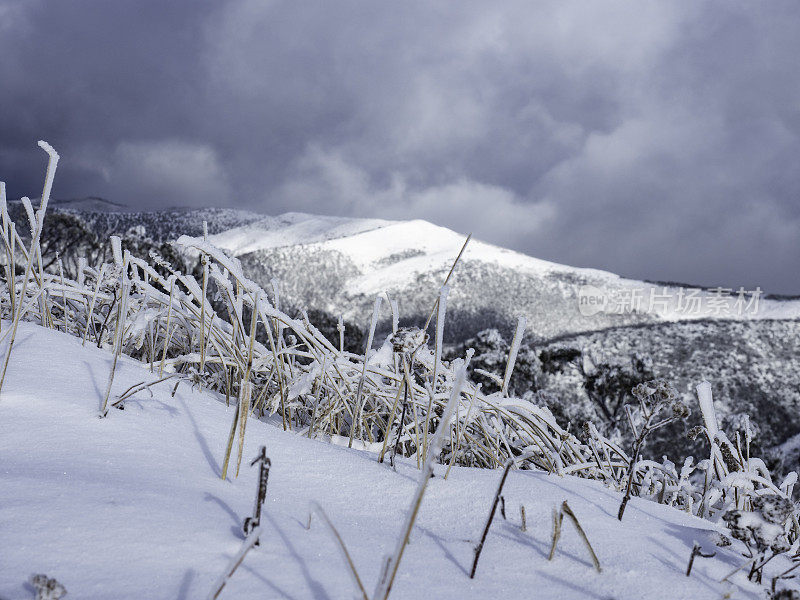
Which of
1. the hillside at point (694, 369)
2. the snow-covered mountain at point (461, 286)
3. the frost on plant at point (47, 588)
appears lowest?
the frost on plant at point (47, 588)

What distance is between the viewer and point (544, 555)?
712mm

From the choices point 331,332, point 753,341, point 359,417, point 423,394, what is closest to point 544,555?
point 359,417

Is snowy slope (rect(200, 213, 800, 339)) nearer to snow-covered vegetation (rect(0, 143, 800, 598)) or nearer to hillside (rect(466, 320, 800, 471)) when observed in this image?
hillside (rect(466, 320, 800, 471))

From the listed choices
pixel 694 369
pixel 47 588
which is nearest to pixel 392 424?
pixel 47 588

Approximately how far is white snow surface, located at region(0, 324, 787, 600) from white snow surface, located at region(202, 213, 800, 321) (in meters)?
25.9

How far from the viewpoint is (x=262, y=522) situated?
0.65 metres

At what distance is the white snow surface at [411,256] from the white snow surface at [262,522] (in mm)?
25854

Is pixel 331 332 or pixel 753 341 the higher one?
pixel 753 341

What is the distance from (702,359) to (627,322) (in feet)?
42.6

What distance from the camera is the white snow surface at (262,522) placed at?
511 millimetres

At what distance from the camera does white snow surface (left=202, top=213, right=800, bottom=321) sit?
35.9 metres

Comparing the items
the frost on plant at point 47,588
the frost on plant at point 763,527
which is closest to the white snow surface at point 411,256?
the frost on plant at point 763,527

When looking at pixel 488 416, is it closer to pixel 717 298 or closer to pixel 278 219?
pixel 717 298

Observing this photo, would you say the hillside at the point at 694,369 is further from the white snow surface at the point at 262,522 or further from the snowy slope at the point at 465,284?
the white snow surface at the point at 262,522
